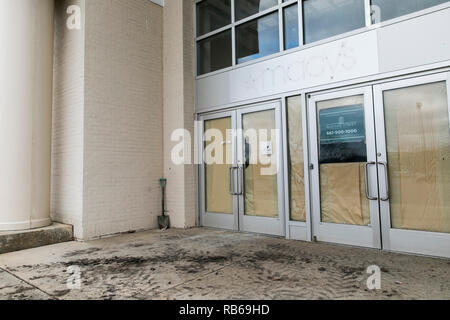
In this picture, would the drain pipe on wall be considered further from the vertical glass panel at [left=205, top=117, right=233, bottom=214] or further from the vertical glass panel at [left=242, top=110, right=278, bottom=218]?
the vertical glass panel at [left=242, top=110, right=278, bottom=218]

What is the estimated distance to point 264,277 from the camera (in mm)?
3141

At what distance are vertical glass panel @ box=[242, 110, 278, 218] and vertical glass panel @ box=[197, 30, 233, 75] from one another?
1220 mm

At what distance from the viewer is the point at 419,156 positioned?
3.85 meters

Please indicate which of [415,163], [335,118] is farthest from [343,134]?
[415,163]

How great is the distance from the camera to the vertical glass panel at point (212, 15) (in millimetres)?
5875

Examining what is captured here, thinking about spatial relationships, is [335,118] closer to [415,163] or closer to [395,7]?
[415,163]

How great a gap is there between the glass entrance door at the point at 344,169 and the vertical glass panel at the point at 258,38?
126 centimetres

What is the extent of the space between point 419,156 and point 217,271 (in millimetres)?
2807

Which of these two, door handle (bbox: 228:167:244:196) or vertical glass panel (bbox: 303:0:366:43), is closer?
vertical glass panel (bbox: 303:0:366:43)

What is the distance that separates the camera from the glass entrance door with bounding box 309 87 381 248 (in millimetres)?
4141

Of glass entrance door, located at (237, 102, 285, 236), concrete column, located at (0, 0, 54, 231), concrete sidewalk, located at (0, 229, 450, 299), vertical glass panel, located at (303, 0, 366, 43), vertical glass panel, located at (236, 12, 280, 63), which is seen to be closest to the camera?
concrete sidewalk, located at (0, 229, 450, 299)

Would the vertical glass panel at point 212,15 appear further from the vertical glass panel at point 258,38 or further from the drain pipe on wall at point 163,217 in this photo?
the drain pipe on wall at point 163,217

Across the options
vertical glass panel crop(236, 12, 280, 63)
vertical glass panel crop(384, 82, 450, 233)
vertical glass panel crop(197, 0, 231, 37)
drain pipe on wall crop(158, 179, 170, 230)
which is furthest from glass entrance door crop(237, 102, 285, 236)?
vertical glass panel crop(197, 0, 231, 37)

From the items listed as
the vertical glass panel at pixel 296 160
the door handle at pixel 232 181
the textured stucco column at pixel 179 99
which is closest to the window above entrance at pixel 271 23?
the textured stucco column at pixel 179 99
